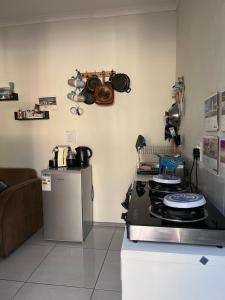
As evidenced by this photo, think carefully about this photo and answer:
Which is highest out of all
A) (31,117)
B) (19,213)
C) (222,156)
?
(31,117)

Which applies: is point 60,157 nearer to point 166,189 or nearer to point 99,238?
point 99,238

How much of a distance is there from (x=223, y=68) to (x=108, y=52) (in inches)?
78.8

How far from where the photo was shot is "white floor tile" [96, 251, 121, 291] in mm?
1927

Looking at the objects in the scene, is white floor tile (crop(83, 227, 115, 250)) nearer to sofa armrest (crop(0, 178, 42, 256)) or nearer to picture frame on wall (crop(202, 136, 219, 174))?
sofa armrest (crop(0, 178, 42, 256))

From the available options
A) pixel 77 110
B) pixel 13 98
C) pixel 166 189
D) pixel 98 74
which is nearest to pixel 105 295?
pixel 166 189

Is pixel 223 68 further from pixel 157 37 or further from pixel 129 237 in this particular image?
pixel 157 37

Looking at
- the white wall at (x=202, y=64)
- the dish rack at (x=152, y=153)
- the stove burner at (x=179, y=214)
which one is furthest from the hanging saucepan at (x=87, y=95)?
the stove burner at (x=179, y=214)

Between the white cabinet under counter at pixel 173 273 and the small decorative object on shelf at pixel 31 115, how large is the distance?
2.47 m

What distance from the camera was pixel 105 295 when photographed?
183 cm

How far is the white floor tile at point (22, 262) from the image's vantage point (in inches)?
82.7

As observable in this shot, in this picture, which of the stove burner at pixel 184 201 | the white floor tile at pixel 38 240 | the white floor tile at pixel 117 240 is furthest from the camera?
the white floor tile at pixel 38 240

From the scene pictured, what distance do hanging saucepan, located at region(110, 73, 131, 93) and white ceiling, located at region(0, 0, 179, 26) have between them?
2.35ft

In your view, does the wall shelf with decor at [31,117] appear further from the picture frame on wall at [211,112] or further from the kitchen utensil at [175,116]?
the picture frame on wall at [211,112]

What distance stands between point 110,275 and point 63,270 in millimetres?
427
